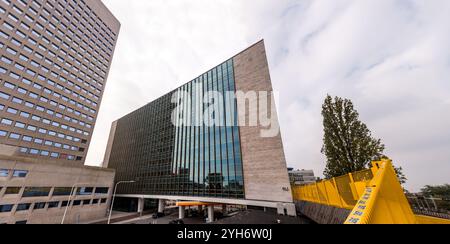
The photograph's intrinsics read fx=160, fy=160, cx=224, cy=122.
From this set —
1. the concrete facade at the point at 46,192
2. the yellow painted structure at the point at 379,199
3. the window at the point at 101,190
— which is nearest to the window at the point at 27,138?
the concrete facade at the point at 46,192

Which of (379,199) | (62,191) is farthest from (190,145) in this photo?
(379,199)

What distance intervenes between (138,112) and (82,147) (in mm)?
20547

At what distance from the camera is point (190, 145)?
3978 cm

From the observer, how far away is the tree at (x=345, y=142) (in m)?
17.2

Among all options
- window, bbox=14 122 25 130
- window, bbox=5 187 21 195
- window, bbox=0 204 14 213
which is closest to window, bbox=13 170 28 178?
window, bbox=5 187 21 195

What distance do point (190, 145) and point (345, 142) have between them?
3108cm

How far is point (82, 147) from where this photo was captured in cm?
4734

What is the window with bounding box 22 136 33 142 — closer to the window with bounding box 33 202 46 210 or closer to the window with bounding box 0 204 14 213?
the window with bounding box 33 202 46 210

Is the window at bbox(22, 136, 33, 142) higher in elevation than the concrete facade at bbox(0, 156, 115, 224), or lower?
higher

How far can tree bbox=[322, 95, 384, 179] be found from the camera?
56.5ft

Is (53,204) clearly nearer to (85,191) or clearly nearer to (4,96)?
(85,191)

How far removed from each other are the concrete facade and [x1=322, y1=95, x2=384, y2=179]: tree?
4740 cm
